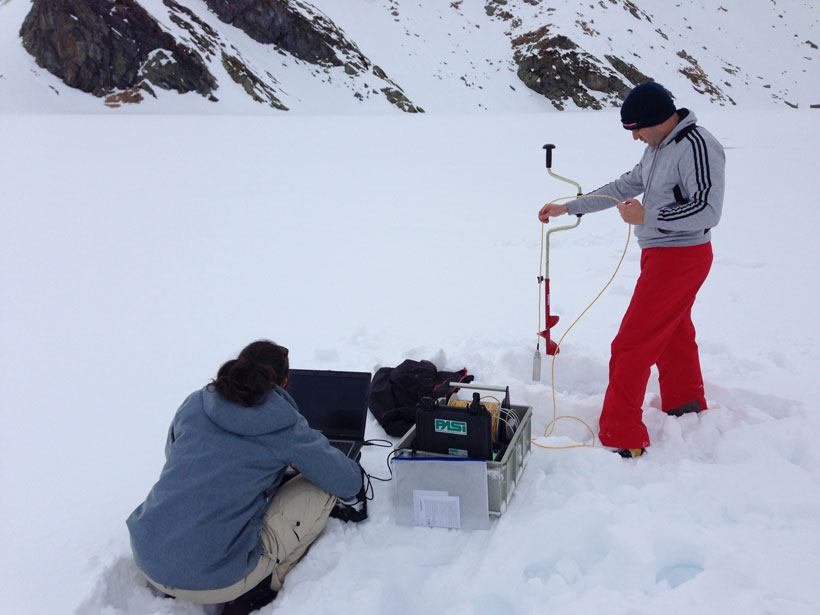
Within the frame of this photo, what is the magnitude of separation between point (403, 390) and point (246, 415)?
4.42ft

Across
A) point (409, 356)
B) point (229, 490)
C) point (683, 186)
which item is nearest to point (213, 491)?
point (229, 490)

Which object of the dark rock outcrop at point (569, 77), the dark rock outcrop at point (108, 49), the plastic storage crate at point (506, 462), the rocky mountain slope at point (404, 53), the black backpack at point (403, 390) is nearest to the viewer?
the plastic storage crate at point (506, 462)

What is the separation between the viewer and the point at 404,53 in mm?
49281

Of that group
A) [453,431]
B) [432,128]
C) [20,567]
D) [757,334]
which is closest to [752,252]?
[757,334]

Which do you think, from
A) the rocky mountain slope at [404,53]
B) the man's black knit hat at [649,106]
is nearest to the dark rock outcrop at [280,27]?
the rocky mountain slope at [404,53]

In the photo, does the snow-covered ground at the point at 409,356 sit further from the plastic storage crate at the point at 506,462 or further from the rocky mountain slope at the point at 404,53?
the rocky mountain slope at the point at 404,53

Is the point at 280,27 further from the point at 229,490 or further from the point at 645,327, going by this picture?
the point at 229,490

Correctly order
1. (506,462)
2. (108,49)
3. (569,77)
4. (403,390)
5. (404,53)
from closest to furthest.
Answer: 1. (506,462)
2. (403,390)
3. (108,49)
4. (404,53)
5. (569,77)

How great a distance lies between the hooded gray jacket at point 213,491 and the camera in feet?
5.67

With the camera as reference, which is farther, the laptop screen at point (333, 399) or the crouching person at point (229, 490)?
the laptop screen at point (333, 399)

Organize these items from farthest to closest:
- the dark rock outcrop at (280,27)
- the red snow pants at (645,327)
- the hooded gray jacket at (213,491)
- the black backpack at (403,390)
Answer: the dark rock outcrop at (280,27) < the black backpack at (403,390) < the red snow pants at (645,327) < the hooded gray jacket at (213,491)

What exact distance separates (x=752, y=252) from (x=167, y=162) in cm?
955

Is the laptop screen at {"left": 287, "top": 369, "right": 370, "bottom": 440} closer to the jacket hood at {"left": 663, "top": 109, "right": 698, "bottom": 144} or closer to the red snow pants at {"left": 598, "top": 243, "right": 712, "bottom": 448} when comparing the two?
the red snow pants at {"left": 598, "top": 243, "right": 712, "bottom": 448}

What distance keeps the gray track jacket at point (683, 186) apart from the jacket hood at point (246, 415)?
170cm
